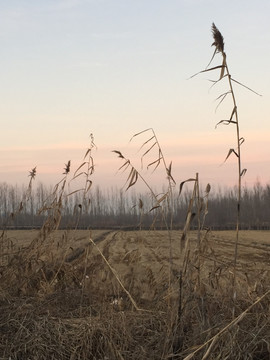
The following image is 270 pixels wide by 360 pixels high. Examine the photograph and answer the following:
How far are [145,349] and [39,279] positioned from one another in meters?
2.81

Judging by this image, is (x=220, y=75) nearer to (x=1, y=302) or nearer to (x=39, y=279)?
(x=1, y=302)

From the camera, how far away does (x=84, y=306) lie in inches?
189

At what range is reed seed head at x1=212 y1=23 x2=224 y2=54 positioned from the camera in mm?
3223

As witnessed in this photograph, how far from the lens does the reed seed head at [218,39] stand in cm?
322

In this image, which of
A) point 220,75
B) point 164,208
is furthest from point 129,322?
point 220,75

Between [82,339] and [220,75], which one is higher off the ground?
[220,75]

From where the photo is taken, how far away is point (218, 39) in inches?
129

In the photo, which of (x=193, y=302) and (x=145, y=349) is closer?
(x=145, y=349)

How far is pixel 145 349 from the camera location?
325 cm

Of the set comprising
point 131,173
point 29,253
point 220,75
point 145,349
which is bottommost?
point 145,349

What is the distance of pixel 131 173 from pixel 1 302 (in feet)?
6.72

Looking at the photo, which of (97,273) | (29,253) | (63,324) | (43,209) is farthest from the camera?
(97,273)

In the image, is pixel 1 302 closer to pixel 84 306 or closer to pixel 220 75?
pixel 84 306

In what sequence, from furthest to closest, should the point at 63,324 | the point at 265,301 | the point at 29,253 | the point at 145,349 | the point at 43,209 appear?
the point at 29,253 < the point at 43,209 < the point at 265,301 < the point at 63,324 < the point at 145,349
